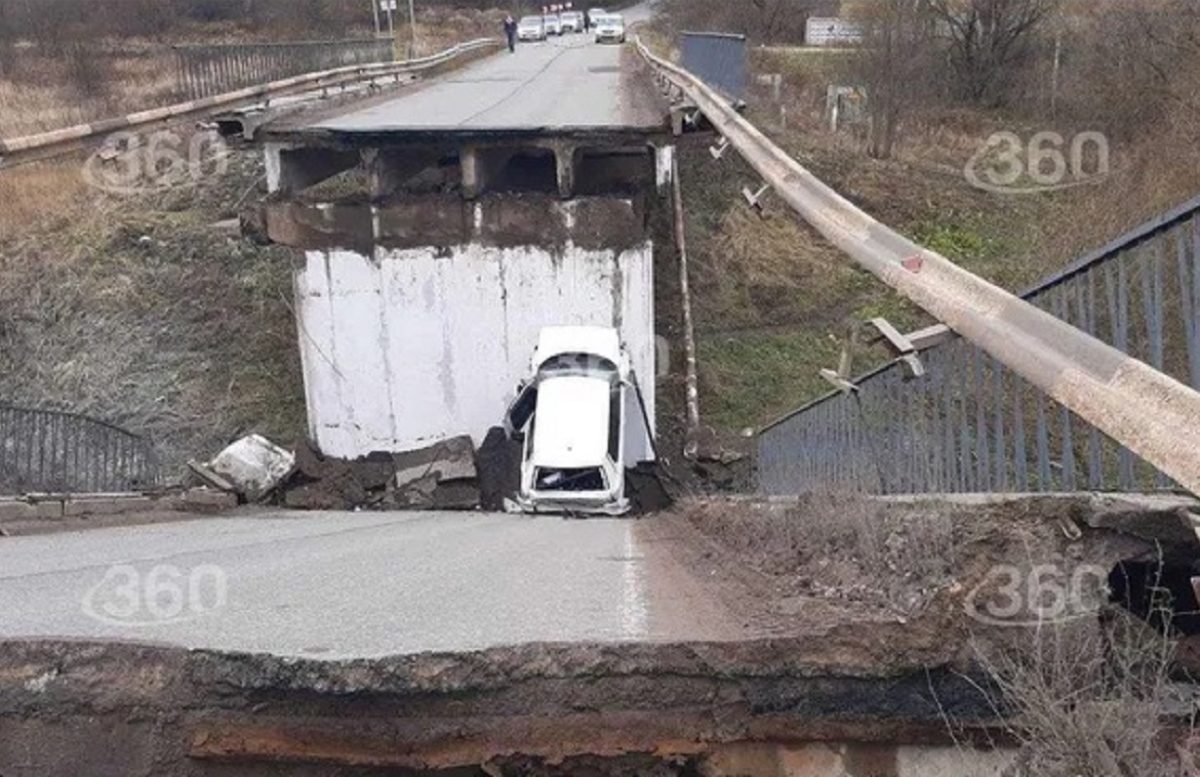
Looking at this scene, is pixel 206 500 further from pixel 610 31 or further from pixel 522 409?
pixel 610 31

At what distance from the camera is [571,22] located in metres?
54.6

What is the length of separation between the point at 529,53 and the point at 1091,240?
2676cm

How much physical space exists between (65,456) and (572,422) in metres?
5.15

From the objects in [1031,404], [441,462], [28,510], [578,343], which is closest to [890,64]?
[578,343]

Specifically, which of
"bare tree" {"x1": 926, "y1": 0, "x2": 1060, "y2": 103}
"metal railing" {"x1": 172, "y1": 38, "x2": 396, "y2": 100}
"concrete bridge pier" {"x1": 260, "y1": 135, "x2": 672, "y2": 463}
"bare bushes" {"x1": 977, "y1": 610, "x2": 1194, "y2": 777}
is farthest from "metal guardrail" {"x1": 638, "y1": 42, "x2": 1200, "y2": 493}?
"bare tree" {"x1": 926, "y1": 0, "x2": 1060, "y2": 103}

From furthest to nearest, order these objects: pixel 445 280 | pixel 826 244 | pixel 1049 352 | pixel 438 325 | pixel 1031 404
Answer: pixel 826 244 → pixel 438 325 → pixel 445 280 → pixel 1031 404 → pixel 1049 352

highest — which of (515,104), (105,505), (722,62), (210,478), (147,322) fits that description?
(722,62)

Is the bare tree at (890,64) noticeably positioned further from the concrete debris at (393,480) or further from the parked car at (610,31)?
the parked car at (610,31)

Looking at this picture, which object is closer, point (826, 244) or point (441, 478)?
point (441, 478)

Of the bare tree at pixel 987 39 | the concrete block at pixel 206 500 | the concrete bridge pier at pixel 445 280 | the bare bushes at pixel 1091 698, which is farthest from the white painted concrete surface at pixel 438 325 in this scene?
the bare tree at pixel 987 39

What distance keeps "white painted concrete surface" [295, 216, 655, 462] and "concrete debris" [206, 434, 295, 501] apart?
7.28 feet

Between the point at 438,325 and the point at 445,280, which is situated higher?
the point at 445,280

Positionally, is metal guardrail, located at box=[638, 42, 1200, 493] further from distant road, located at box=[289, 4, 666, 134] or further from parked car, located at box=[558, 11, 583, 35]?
parked car, located at box=[558, 11, 583, 35]

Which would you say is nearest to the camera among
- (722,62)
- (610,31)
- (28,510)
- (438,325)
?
(28,510)
